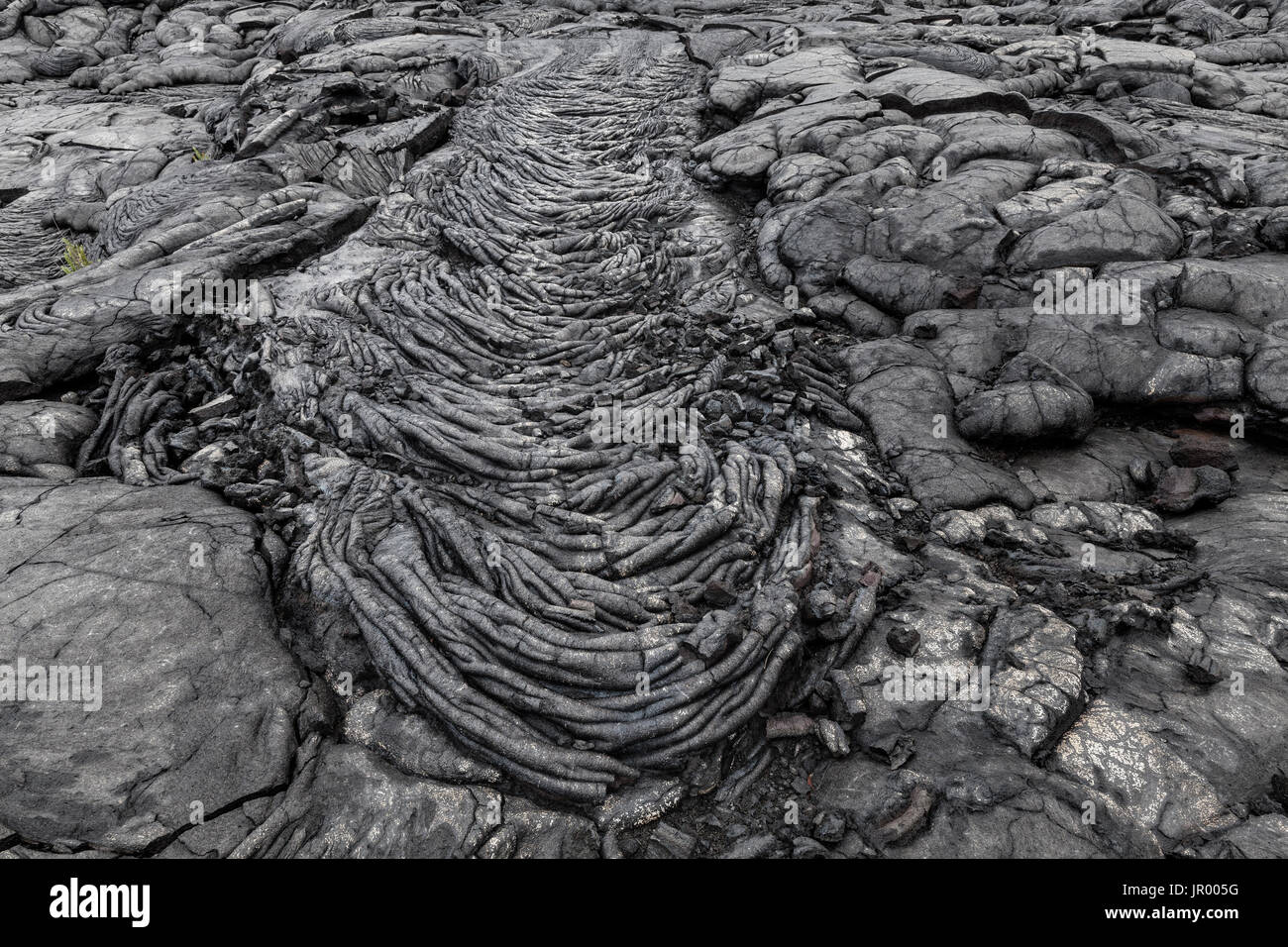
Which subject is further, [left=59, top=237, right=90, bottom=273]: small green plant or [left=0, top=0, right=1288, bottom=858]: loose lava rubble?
[left=59, top=237, right=90, bottom=273]: small green plant

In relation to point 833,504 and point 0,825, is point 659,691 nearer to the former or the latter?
point 833,504

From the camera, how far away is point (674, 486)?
719 cm

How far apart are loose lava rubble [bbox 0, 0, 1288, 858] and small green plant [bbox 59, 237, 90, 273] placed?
24cm

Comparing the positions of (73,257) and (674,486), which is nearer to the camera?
(674,486)

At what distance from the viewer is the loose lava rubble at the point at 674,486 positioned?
4.98m

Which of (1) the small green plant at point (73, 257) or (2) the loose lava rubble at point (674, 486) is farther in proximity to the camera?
(1) the small green plant at point (73, 257)

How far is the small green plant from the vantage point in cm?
1273

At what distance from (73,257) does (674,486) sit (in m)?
13.9

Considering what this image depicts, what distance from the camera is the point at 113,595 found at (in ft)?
19.2

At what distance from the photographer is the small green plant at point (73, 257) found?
12.7m

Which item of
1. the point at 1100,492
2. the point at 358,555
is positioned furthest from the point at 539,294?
the point at 1100,492

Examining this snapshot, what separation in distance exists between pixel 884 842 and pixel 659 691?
1.92 metres

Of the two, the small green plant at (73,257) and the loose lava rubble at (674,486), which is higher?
the loose lava rubble at (674,486)

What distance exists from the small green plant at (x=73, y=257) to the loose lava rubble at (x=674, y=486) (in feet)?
0.77
